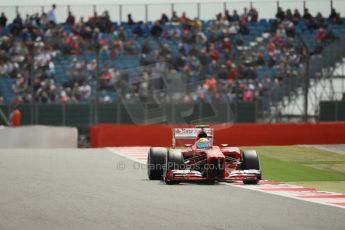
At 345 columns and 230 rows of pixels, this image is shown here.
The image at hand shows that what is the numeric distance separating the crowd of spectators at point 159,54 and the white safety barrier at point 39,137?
4.54 ft

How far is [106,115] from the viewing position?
99.1 feet

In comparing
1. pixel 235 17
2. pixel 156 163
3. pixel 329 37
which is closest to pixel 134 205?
pixel 156 163

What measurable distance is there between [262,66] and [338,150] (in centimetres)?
600

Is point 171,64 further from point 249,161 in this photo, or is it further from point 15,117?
point 249,161

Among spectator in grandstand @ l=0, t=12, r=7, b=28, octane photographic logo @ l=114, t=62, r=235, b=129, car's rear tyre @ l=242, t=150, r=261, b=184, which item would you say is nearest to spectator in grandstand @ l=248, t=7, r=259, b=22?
octane photographic logo @ l=114, t=62, r=235, b=129

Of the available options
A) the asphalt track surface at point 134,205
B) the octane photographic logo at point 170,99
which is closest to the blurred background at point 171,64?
the octane photographic logo at point 170,99

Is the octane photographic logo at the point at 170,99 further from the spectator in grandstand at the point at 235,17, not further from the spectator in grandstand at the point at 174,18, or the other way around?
the spectator in grandstand at the point at 235,17


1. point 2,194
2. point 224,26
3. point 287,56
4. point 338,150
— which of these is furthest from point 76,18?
point 2,194

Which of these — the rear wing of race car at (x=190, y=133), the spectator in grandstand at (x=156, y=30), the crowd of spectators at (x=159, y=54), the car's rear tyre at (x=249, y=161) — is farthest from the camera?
the spectator in grandstand at (x=156, y=30)

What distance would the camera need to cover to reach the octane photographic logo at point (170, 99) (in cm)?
2898

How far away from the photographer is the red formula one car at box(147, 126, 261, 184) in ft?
53.8

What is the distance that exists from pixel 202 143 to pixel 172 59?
53.3 ft

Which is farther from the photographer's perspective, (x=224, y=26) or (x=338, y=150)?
(x=224, y=26)

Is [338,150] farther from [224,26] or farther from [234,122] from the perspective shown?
[224,26]
